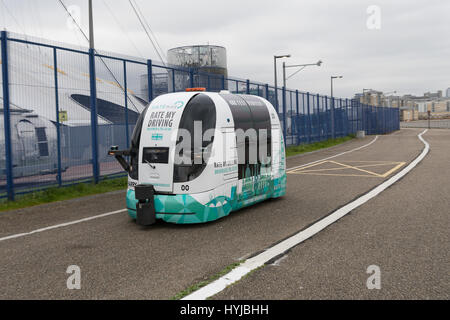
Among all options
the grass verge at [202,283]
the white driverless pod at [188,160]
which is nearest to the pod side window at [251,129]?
the white driverless pod at [188,160]

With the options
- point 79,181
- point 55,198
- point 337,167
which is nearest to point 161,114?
point 55,198

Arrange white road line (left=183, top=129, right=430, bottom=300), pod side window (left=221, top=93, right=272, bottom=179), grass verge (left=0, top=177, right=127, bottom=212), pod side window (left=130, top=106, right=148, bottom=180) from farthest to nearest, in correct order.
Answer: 1. grass verge (left=0, top=177, right=127, bottom=212)
2. pod side window (left=221, top=93, right=272, bottom=179)
3. pod side window (left=130, top=106, right=148, bottom=180)
4. white road line (left=183, top=129, right=430, bottom=300)

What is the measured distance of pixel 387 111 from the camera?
60812 mm

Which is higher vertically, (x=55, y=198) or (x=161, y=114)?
(x=161, y=114)

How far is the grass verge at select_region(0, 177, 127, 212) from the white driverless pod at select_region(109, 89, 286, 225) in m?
3.25

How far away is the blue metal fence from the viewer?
395 inches

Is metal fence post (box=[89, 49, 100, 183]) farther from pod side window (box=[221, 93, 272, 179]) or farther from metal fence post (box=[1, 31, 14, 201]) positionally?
pod side window (box=[221, 93, 272, 179])

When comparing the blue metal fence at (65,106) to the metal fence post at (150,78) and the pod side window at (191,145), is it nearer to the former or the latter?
the metal fence post at (150,78)

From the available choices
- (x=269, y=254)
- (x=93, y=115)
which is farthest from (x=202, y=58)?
(x=269, y=254)

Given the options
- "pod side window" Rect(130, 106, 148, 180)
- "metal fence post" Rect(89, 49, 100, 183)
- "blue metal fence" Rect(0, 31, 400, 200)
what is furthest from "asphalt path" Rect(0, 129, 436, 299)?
"metal fence post" Rect(89, 49, 100, 183)

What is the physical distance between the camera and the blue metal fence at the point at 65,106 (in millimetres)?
10039

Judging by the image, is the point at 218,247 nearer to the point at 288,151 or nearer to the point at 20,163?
the point at 20,163

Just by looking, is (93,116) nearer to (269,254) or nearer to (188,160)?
(188,160)
